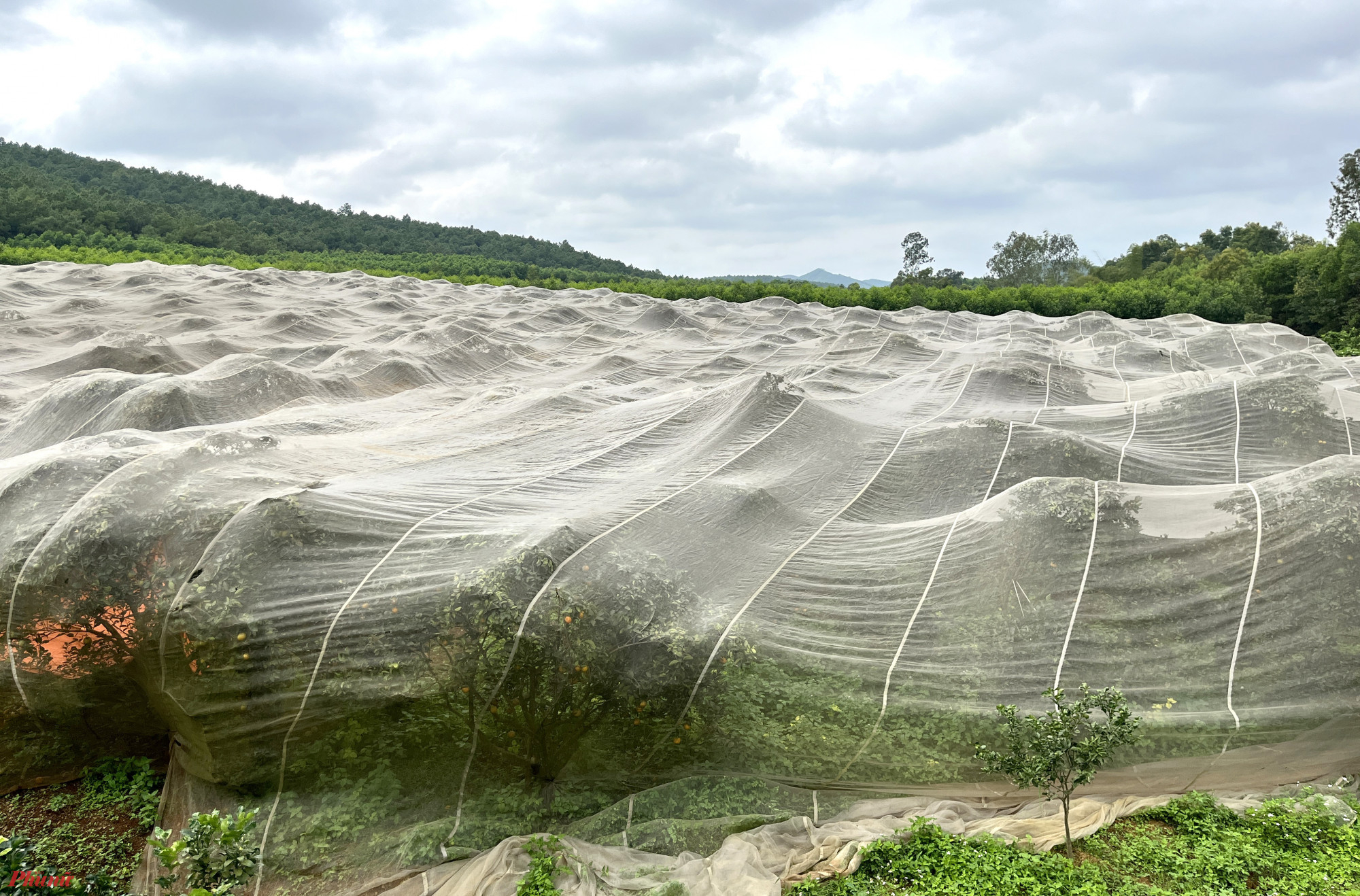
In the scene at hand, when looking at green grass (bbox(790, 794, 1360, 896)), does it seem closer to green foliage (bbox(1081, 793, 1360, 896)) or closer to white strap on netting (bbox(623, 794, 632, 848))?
green foliage (bbox(1081, 793, 1360, 896))

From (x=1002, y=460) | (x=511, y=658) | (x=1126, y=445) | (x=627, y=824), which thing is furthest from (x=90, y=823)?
(x=1126, y=445)

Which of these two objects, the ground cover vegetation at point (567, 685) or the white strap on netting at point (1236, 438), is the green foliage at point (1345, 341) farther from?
the ground cover vegetation at point (567, 685)

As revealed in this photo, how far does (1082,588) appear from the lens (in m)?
6.25

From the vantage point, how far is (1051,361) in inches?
605

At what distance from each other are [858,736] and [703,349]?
1483 centimetres

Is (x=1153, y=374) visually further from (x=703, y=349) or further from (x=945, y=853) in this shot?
(x=945, y=853)

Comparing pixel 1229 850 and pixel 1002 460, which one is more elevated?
pixel 1002 460

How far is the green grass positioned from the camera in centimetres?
466

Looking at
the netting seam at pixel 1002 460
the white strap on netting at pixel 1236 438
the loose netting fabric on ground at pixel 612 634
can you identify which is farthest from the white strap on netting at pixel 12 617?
the white strap on netting at pixel 1236 438

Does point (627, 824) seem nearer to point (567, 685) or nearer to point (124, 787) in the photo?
point (567, 685)

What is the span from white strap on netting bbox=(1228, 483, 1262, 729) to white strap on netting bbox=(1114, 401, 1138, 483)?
205 centimetres

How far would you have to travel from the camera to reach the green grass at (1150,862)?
4.66m

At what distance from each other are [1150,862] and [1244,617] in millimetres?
2052

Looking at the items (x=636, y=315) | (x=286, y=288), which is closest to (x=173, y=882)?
(x=636, y=315)
